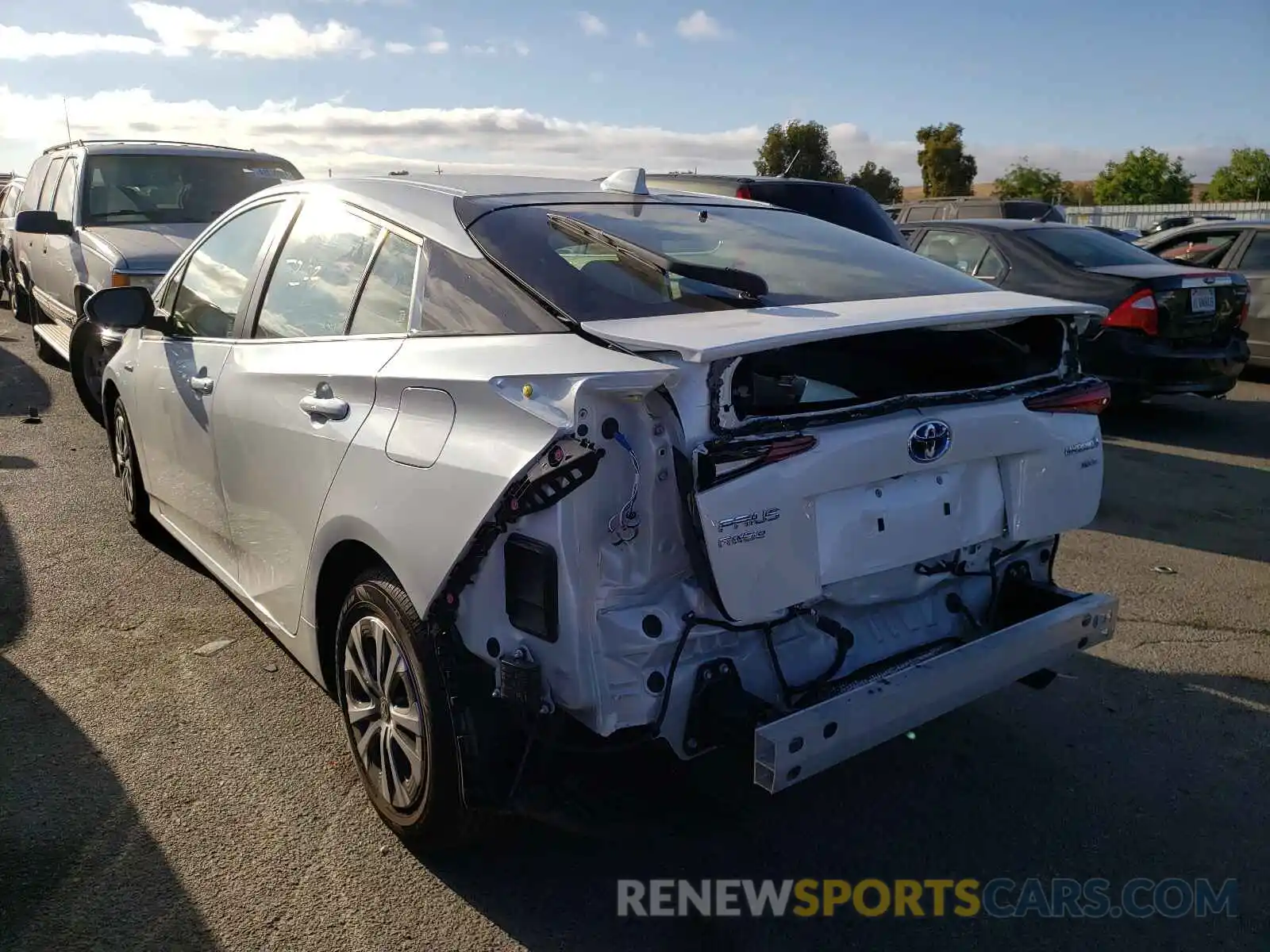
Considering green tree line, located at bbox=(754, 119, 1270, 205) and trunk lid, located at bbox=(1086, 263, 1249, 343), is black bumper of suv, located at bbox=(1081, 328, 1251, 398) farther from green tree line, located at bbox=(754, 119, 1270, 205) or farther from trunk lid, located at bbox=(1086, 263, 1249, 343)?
green tree line, located at bbox=(754, 119, 1270, 205)

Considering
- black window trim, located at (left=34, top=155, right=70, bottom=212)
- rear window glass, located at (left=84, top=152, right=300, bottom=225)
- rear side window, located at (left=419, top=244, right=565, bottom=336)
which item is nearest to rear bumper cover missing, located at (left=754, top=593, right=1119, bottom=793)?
rear side window, located at (left=419, top=244, right=565, bottom=336)

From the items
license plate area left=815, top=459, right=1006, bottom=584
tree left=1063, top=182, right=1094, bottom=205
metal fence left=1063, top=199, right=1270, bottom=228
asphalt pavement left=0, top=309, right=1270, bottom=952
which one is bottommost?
asphalt pavement left=0, top=309, right=1270, bottom=952

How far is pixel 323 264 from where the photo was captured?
11.6 ft

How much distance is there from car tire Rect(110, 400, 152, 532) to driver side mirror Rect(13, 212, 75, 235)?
377 cm

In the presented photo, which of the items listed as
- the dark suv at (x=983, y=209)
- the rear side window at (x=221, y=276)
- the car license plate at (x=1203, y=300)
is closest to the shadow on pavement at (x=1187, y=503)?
the car license plate at (x=1203, y=300)

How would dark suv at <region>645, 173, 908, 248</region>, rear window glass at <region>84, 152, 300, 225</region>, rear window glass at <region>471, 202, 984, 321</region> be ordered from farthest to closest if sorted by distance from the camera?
rear window glass at <region>84, 152, 300, 225</region> < dark suv at <region>645, 173, 908, 248</region> < rear window glass at <region>471, 202, 984, 321</region>

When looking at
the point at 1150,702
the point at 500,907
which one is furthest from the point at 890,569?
the point at 1150,702

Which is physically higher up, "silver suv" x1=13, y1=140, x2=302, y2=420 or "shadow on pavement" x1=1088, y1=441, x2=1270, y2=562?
"silver suv" x1=13, y1=140, x2=302, y2=420

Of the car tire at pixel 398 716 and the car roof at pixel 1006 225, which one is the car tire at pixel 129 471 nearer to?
the car tire at pixel 398 716

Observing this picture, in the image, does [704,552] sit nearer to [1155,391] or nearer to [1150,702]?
[1150,702]

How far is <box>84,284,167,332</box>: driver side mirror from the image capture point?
4.41 m

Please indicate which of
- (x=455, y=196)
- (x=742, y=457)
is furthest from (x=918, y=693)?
(x=455, y=196)

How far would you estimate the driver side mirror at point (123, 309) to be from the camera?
14.5ft

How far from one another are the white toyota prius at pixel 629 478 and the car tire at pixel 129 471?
1666 mm
